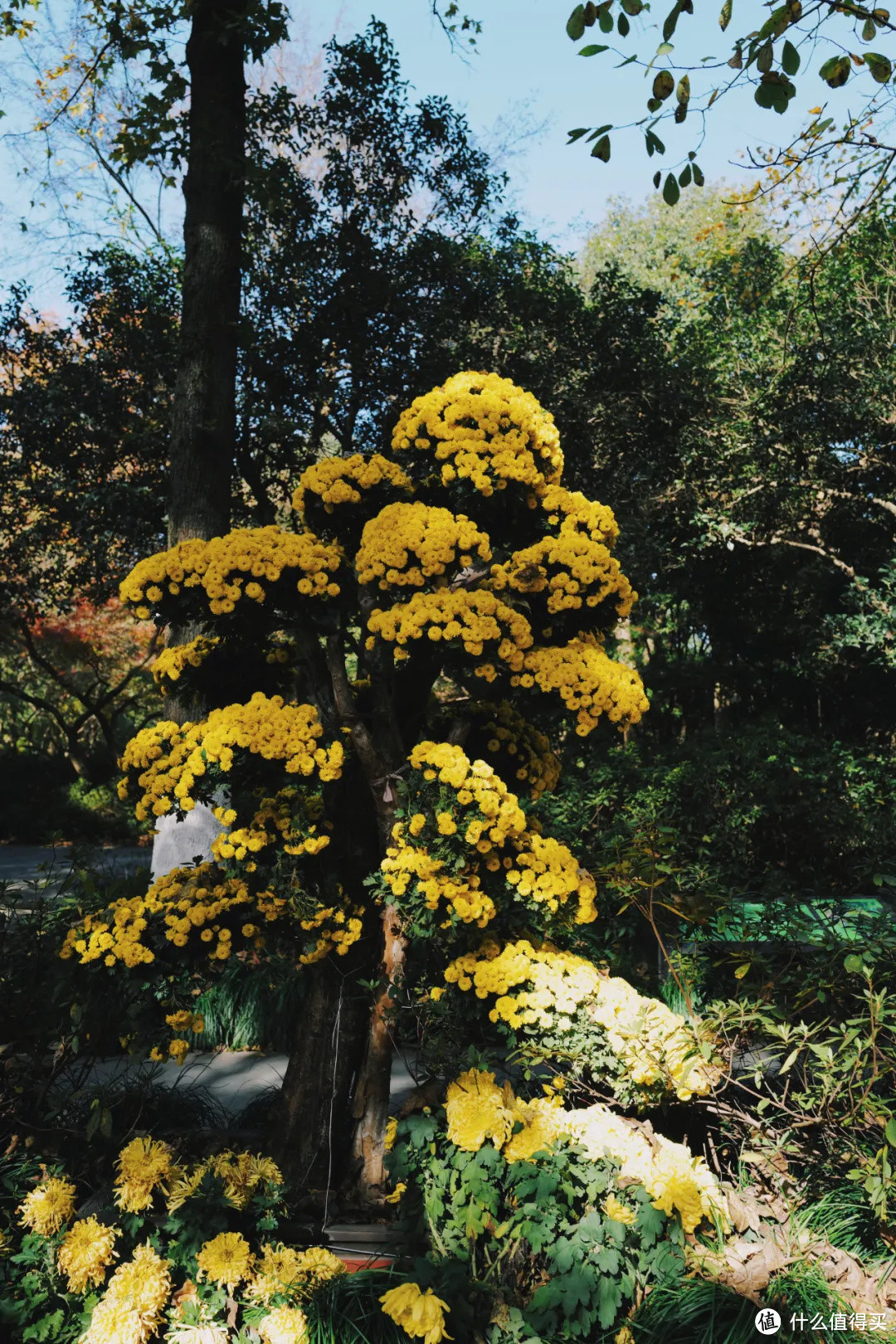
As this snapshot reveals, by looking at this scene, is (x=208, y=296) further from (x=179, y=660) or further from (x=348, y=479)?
(x=179, y=660)

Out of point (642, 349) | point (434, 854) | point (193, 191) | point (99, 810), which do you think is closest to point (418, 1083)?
point (434, 854)

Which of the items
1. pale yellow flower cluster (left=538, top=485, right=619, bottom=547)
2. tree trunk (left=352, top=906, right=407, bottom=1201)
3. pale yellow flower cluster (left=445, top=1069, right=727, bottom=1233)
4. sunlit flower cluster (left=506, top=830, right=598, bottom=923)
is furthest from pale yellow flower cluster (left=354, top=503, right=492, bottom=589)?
pale yellow flower cluster (left=445, top=1069, right=727, bottom=1233)

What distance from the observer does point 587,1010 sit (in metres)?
2.94

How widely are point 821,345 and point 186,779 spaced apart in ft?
28.3

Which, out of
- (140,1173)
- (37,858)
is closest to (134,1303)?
(140,1173)

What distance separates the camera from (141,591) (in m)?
3.16

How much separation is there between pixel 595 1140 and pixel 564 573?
1723mm

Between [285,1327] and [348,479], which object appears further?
[348,479]

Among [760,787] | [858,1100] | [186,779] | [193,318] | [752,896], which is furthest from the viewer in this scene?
[760,787]

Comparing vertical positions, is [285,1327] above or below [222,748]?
below

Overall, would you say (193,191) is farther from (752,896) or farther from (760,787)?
(760,787)

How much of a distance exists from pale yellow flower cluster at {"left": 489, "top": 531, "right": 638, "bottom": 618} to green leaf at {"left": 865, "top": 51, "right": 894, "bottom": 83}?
1.85 m

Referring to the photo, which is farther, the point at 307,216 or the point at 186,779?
the point at 307,216

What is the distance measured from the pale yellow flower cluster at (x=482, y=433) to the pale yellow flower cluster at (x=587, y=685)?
61cm
